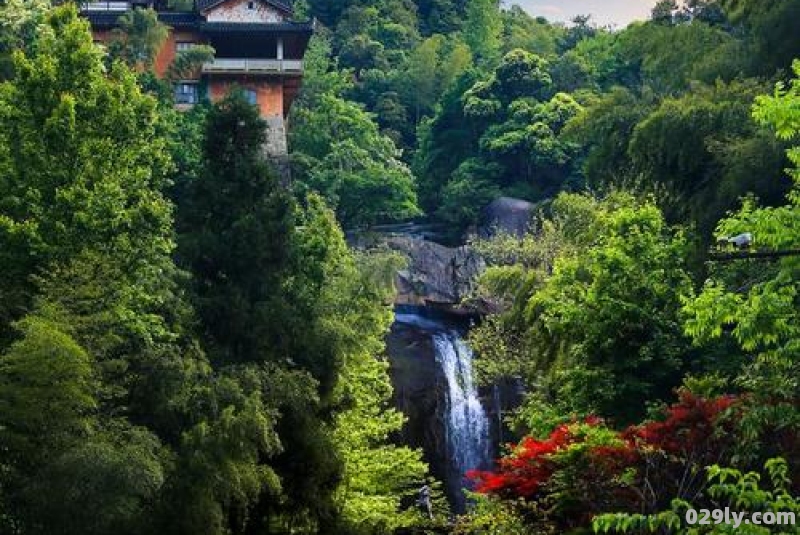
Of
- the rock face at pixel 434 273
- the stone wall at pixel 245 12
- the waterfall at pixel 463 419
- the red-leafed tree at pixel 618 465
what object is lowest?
the waterfall at pixel 463 419

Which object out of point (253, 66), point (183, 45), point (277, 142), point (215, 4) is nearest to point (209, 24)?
point (215, 4)

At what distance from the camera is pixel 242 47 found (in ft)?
134

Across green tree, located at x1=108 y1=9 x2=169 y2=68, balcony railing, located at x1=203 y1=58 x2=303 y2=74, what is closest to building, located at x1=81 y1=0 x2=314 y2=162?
balcony railing, located at x1=203 y1=58 x2=303 y2=74

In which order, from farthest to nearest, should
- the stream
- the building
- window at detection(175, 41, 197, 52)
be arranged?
window at detection(175, 41, 197, 52) < the building < the stream

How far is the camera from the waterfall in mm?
30547

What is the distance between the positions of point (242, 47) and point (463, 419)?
16.4 meters

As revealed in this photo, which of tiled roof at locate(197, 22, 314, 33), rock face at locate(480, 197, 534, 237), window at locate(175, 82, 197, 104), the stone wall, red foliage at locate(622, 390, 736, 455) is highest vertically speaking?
the stone wall

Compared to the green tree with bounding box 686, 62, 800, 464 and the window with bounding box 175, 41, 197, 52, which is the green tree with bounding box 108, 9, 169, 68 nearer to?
the window with bounding box 175, 41, 197, 52

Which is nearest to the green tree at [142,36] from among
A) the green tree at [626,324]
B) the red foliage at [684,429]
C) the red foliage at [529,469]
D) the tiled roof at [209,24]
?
the tiled roof at [209,24]

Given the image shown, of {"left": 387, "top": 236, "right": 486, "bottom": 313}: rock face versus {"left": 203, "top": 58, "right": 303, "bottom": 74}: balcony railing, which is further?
{"left": 387, "top": 236, "right": 486, "bottom": 313}: rock face

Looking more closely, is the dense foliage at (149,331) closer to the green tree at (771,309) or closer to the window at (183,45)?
the green tree at (771,309)

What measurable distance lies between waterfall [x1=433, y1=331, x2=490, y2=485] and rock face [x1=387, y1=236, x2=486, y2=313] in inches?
238

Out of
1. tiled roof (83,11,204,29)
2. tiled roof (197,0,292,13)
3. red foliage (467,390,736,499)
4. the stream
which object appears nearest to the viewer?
red foliage (467,390,736,499)

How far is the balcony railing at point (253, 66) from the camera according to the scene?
1556 inches
